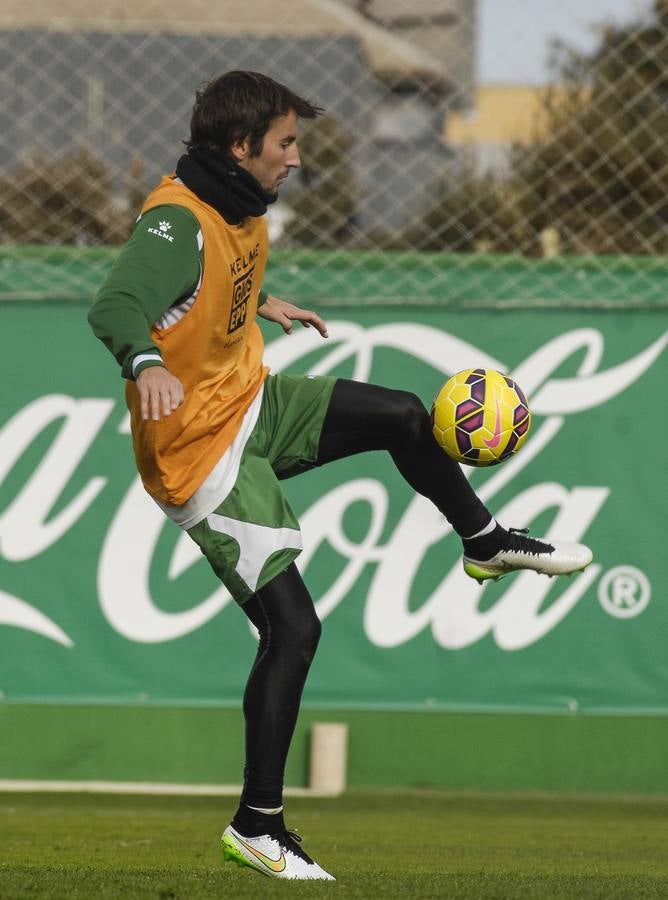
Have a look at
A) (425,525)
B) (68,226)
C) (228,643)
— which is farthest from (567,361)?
(68,226)

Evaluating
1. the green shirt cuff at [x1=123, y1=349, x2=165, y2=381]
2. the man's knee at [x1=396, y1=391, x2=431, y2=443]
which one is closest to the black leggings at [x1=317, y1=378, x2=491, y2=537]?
the man's knee at [x1=396, y1=391, x2=431, y2=443]

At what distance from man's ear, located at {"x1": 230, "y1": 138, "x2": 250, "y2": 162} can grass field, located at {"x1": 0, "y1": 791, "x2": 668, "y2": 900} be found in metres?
2.02

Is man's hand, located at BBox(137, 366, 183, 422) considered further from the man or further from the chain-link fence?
the chain-link fence

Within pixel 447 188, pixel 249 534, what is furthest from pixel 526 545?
pixel 447 188

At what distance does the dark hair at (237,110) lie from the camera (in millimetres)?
4637

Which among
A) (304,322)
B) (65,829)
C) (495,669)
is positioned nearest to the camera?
(304,322)

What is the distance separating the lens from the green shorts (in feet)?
15.5

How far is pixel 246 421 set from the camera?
4.89 meters

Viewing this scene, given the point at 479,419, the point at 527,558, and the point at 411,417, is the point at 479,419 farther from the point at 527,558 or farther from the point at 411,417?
the point at 527,558

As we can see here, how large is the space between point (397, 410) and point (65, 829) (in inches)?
105

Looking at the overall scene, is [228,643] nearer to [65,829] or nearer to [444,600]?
[444,600]

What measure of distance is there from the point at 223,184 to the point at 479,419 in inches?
42.7

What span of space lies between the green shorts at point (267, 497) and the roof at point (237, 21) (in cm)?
548

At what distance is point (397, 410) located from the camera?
16.0ft
